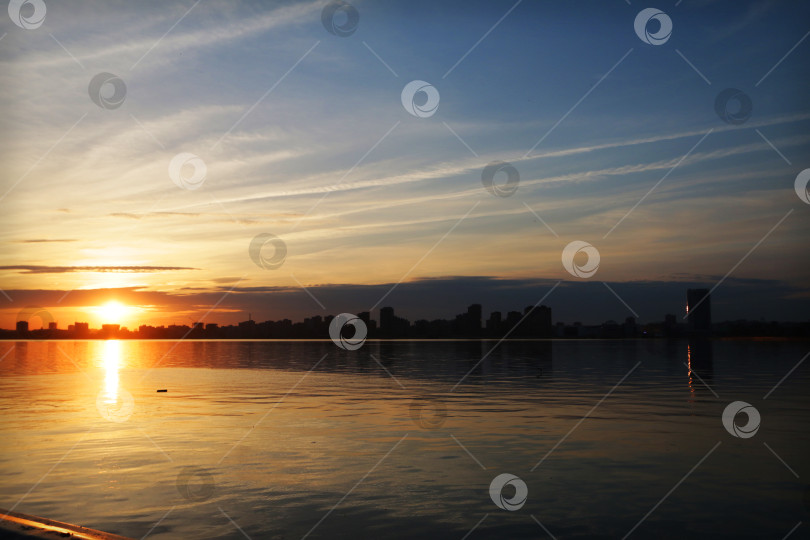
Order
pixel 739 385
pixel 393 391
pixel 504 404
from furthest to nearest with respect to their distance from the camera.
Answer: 1. pixel 739 385
2. pixel 393 391
3. pixel 504 404

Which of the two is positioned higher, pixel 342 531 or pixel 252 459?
pixel 252 459

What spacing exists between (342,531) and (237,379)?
49.9 m

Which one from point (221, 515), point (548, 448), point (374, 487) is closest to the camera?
point (221, 515)

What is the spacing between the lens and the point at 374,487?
1861 cm

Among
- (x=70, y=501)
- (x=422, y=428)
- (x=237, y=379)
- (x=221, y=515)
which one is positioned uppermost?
(x=237, y=379)

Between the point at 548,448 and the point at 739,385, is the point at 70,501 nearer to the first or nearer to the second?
the point at 548,448

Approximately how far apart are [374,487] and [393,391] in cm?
2903

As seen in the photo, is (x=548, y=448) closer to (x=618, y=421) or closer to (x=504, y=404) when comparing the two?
(x=618, y=421)

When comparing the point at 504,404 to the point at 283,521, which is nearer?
the point at 283,521

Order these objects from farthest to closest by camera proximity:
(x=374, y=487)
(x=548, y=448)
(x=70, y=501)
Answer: (x=548, y=448) → (x=374, y=487) → (x=70, y=501)

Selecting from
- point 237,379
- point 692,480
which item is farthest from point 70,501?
point 237,379

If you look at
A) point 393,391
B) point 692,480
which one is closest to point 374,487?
point 692,480

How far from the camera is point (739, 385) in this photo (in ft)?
170

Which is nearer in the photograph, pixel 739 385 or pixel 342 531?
pixel 342 531
